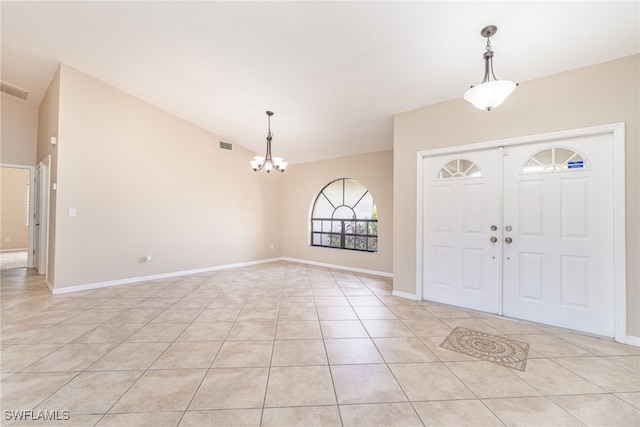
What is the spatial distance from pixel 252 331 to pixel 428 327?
1959 mm

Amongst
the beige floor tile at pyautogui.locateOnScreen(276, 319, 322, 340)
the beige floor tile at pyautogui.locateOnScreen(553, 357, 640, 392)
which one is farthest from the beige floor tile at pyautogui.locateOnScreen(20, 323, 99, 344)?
the beige floor tile at pyautogui.locateOnScreen(553, 357, 640, 392)

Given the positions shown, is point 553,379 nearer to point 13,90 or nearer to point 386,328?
point 386,328

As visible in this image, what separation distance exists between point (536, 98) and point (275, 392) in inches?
157

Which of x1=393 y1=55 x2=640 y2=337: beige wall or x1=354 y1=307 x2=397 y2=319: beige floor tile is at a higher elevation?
x1=393 y1=55 x2=640 y2=337: beige wall

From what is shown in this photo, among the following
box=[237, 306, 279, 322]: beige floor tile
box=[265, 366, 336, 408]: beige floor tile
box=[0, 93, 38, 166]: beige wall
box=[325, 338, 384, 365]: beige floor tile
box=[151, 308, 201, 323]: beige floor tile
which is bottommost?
box=[237, 306, 279, 322]: beige floor tile

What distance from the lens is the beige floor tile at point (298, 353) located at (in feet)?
7.09

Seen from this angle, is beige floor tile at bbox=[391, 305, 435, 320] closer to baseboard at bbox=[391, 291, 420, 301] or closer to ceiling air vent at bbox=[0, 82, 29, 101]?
baseboard at bbox=[391, 291, 420, 301]

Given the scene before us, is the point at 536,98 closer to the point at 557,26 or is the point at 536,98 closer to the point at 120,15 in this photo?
the point at 557,26

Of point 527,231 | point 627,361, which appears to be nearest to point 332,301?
point 527,231

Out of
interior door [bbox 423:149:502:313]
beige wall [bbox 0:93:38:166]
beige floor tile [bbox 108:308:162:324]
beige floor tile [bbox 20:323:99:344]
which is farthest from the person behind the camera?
beige wall [bbox 0:93:38:166]

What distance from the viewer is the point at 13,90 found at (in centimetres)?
485

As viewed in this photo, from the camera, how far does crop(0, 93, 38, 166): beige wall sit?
206 inches

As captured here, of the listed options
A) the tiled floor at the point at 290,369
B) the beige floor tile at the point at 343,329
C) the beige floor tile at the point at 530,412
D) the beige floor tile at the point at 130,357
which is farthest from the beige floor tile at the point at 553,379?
the beige floor tile at the point at 130,357

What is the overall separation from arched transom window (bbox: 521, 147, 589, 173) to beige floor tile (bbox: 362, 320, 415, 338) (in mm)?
2365
